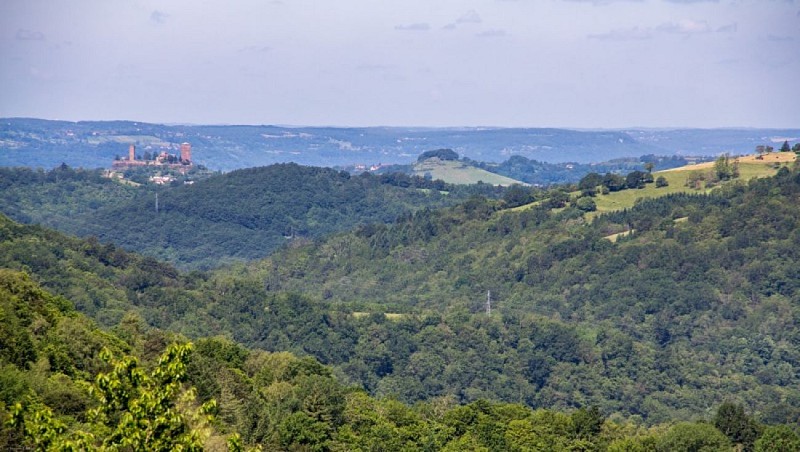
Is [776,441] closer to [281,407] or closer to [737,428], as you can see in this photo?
[737,428]

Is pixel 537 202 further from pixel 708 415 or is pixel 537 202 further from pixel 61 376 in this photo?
pixel 61 376

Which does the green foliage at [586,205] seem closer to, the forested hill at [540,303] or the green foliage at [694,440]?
the forested hill at [540,303]

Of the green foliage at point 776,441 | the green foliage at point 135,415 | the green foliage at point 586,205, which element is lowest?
the green foliage at point 776,441

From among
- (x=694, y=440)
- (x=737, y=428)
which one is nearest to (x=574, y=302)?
(x=737, y=428)

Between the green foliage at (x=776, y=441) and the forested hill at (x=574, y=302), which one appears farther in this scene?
the forested hill at (x=574, y=302)

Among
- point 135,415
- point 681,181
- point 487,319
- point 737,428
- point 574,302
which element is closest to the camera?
point 135,415

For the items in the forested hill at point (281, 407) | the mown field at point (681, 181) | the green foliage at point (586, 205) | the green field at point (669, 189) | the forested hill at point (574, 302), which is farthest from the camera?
the green foliage at point (586, 205)

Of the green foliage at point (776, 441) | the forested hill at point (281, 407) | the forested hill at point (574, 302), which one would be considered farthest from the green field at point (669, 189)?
the green foliage at point (776, 441)

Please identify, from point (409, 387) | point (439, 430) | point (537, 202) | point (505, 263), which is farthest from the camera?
point (537, 202)

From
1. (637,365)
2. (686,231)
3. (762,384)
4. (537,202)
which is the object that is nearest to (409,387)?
(637,365)

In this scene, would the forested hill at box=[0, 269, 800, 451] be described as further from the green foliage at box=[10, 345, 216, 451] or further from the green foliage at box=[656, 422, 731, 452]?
the green foliage at box=[10, 345, 216, 451]

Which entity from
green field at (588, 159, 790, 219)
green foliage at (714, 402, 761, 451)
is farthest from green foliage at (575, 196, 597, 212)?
green foliage at (714, 402, 761, 451)
